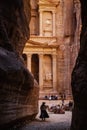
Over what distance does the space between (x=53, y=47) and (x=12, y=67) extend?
46.8m

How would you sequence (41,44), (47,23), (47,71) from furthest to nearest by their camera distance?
(47,23) < (47,71) < (41,44)

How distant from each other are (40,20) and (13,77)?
50.0 m

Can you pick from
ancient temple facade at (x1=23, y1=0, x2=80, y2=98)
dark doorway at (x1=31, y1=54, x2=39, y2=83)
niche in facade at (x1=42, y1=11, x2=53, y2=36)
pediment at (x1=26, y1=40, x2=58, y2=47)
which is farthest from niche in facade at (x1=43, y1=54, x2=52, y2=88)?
niche in facade at (x1=42, y1=11, x2=53, y2=36)

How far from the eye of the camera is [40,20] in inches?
2425

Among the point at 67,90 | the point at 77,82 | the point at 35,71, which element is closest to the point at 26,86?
the point at 77,82

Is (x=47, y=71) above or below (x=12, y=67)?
above

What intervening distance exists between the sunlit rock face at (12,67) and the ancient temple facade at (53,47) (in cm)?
3839

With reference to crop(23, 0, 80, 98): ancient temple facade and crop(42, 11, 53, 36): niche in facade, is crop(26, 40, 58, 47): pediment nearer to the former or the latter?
crop(23, 0, 80, 98): ancient temple facade

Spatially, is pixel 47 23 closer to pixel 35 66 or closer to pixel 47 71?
pixel 35 66

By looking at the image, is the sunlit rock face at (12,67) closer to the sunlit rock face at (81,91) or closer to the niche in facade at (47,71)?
the sunlit rock face at (81,91)

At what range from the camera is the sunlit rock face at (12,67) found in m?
11.7

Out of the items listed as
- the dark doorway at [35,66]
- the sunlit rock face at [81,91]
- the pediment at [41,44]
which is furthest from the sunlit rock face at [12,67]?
the dark doorway at [35,66]

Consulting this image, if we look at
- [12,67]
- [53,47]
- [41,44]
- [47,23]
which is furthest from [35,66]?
[12,67]

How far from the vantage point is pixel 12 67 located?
468 inches
